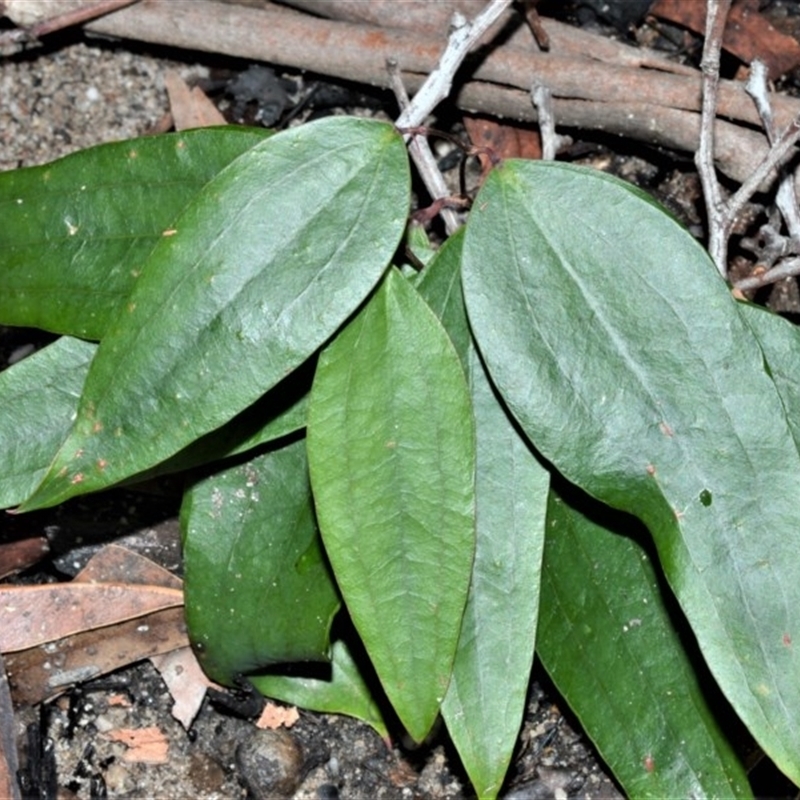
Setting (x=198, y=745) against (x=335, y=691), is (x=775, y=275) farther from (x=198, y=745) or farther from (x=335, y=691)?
(x=198, y=745)

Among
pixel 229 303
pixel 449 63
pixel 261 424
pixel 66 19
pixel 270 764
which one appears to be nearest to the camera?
pixel 229 303

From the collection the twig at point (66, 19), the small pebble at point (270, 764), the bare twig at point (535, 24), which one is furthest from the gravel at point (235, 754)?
the bare twig at point (535, 24)

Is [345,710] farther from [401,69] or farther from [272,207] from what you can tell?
[401,69]

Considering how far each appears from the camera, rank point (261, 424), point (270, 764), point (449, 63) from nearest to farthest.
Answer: point (261, 424) < point (449, 63) < point (270, 764)

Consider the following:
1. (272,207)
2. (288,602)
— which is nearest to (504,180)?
(272,207)

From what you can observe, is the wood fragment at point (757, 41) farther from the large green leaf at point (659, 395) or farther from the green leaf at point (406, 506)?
the green leaf at point (406, 506)

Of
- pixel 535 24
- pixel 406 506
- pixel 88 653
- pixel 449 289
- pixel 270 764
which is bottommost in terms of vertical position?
pixel 270 764

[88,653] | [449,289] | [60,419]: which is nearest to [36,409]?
[60,419]
